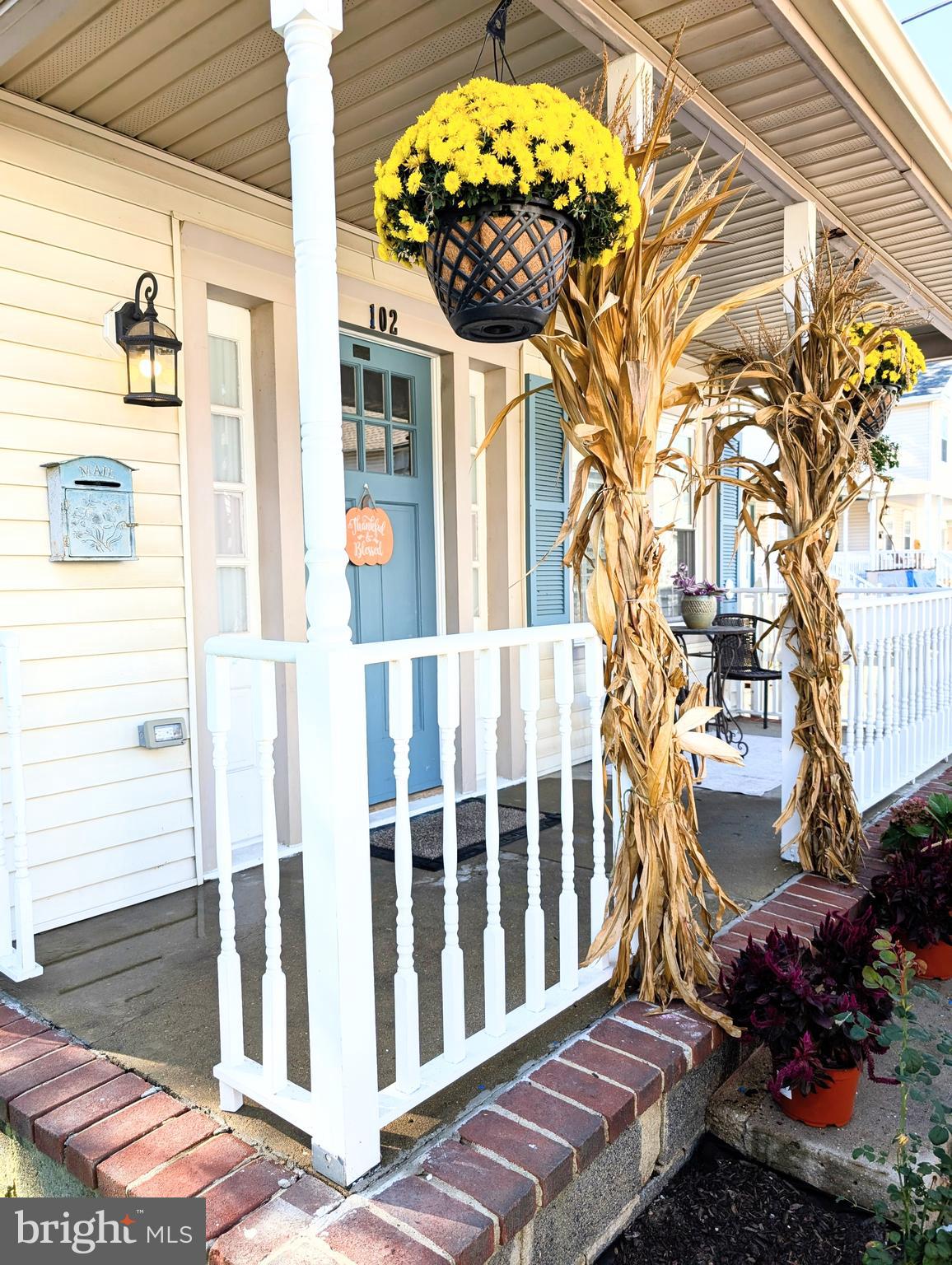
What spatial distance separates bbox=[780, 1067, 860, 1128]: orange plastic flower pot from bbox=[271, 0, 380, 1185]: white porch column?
99 cm

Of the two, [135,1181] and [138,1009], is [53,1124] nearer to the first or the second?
[135,1181]

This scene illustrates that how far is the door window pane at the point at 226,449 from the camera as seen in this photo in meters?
3.37

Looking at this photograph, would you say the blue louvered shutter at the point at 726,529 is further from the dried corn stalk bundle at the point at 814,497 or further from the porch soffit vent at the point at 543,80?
the porch soffit vent at the point at 543,80

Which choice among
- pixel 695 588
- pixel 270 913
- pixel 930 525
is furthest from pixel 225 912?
pixel 930 525

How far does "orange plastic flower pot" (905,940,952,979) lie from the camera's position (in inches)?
100

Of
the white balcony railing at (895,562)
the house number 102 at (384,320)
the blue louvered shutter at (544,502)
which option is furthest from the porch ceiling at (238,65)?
the white balcony railing at (895,562)

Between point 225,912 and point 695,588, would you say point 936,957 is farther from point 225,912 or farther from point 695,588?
point 695,588

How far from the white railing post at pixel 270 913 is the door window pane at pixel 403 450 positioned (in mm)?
2450

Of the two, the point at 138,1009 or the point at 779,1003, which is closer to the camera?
the point at 779,1003

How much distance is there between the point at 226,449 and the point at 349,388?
2.18 feet

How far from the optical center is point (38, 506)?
107 inches

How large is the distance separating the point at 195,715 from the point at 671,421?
14.9 ft

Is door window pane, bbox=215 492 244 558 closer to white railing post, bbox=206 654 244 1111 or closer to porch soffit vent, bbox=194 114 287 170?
porch soffit vent, bbox=194 114 287 170

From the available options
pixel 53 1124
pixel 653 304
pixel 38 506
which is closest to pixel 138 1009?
pixel 53 1124
